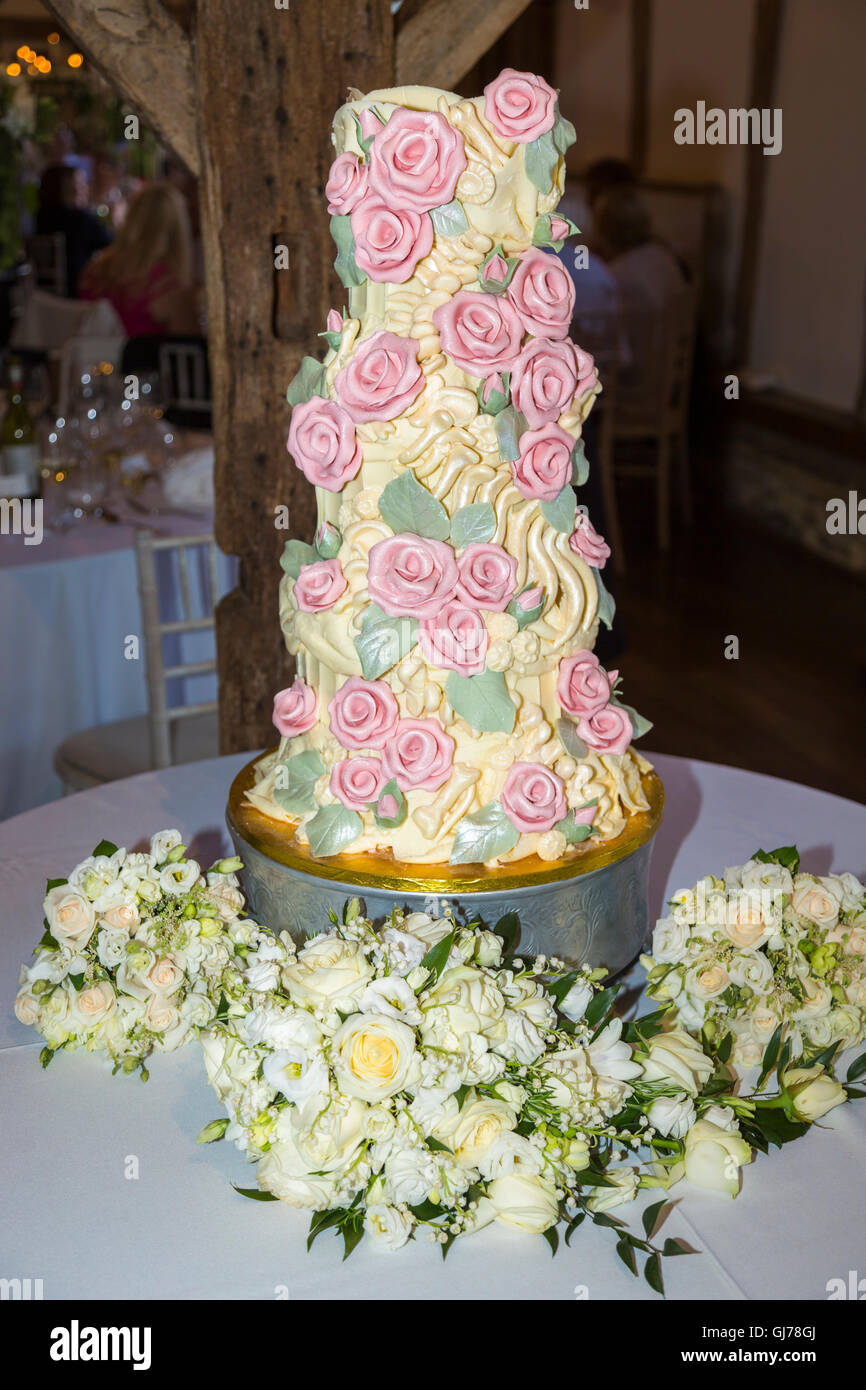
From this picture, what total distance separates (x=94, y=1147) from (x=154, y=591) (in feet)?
5.53

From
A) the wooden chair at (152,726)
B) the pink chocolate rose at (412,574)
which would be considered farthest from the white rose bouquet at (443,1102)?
the wooden chair at (152,726)

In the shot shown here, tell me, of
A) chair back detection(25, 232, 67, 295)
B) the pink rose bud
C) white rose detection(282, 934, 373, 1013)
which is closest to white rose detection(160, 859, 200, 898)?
white rose detection(282, 934, 373, 1013)

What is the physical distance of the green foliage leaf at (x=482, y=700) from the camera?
4.42ft

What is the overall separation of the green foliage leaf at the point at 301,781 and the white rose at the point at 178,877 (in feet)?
0.41

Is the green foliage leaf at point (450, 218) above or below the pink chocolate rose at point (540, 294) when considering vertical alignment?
above

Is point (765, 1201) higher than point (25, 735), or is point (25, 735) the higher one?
point (765, 1201)

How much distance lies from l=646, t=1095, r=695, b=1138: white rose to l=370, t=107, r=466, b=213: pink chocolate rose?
34.0 inches

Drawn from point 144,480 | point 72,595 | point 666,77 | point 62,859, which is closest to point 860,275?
point 666,77

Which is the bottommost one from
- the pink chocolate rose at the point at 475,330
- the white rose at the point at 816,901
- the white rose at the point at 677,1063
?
the white rose at the point at 677,1063

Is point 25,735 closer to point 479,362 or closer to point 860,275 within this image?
point 479,362

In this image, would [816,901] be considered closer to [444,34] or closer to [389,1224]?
[389,1224]

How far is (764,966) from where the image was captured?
4.34ft

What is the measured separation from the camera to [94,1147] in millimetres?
1293

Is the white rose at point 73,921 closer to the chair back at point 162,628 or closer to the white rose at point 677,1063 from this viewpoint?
the white rose at point 677,1063
